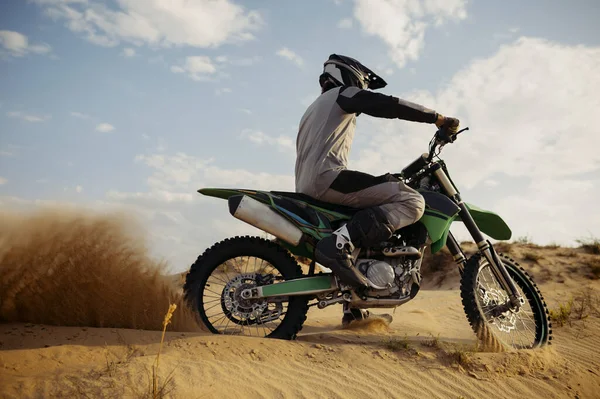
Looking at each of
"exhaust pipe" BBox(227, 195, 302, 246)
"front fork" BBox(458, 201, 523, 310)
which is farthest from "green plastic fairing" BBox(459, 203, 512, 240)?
"exhaust pipe" BBox(227, 195, 302, 246)

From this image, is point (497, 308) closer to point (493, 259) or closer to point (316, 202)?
point (493, 259)

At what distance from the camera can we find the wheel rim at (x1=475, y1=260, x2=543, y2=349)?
468 centimetres

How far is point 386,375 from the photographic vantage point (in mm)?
3779

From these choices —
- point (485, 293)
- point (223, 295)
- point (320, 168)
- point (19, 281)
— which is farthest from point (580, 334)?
point (19, 281)

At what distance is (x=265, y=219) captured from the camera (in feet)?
14.1

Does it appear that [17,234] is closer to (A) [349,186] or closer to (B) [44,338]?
(B) [44,338]

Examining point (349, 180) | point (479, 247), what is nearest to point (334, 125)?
point (349, 180)

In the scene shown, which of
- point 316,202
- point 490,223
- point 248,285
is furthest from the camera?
point 490,223

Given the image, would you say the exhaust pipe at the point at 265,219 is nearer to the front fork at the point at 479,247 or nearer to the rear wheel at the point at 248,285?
the rear wheel at the point at 248,285

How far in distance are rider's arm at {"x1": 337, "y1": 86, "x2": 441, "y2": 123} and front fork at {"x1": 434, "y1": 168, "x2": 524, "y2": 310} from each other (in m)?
0.84

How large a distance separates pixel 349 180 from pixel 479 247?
1.67m

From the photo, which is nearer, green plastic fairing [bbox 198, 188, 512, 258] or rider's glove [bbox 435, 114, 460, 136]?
green plastic fairing [bbox 198, 188, 512, 258]

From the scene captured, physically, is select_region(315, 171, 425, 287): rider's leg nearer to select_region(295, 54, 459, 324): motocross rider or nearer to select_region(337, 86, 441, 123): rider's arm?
select_region(295, 54, 459, 324): motocross rider

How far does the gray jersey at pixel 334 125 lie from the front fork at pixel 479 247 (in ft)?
2.68
